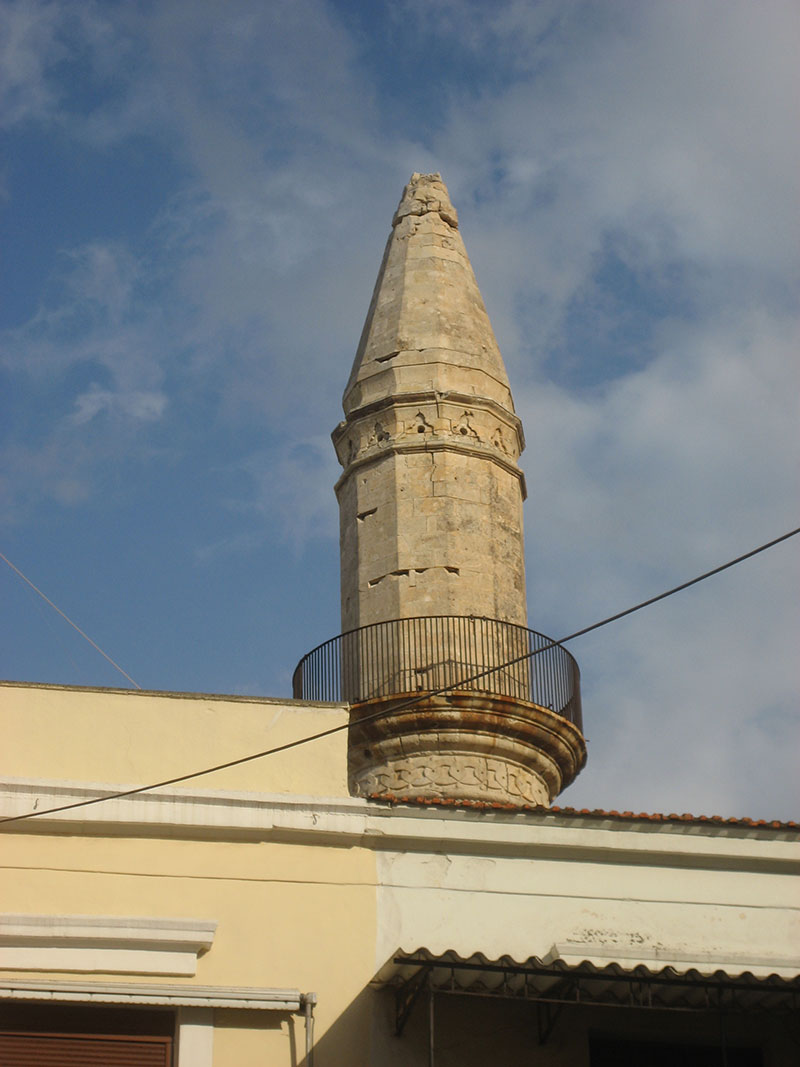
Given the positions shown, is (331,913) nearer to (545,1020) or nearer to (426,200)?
(545,1020)

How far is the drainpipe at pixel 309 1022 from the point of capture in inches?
466

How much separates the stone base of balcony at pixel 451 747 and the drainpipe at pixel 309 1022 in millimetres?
5960

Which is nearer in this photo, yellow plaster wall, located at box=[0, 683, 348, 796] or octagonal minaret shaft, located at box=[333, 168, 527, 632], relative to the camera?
yellow plaster wall, located at box=[0, 683, 348, 796]

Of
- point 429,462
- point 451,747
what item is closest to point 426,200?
point 429,462

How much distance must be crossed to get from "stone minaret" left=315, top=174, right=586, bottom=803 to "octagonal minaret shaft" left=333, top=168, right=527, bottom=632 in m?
0.02

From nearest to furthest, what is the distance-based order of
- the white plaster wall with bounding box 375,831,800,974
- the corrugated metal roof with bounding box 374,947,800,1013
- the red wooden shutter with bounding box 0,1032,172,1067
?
1. the corrugated metal roof with bounding box 374,947,800,1013
2. the red wooden shutter with bounding box 0,1032,172,1067
3. the white plaster wall with bounding box 375,831,800,974

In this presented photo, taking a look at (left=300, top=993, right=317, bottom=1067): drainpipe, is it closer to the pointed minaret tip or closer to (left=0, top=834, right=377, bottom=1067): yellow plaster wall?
(left=0, top=834, right=377, bottom=1067): yellow plaster wall

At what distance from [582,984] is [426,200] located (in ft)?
46.9

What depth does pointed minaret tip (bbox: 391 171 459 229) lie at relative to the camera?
23.6m

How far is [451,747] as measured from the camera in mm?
18141

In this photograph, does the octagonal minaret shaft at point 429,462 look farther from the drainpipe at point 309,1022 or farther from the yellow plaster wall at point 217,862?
the drainpipe at point 309,1022

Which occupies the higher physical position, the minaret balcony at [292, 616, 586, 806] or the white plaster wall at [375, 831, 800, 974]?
the minaret balcony at [292, 616, 586, 806]

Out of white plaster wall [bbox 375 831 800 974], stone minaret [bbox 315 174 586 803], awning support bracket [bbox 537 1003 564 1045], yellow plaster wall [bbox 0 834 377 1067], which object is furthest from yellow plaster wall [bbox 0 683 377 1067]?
stone minaret [bbox 315 174 586 803]

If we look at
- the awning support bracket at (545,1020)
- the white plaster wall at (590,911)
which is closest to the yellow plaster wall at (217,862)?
the white plaster wall at (590,911)
